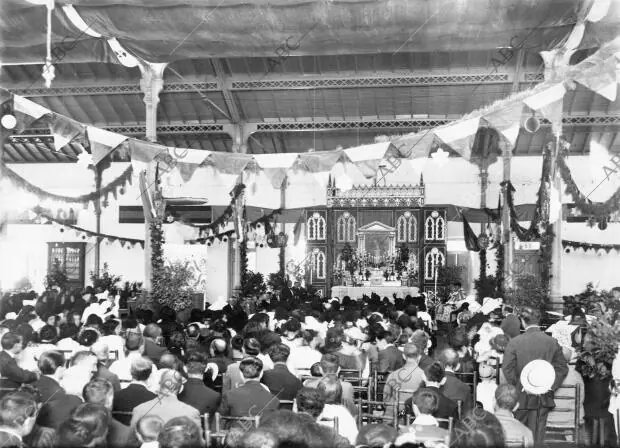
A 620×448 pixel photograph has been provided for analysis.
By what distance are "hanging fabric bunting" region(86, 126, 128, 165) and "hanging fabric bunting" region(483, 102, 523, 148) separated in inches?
198

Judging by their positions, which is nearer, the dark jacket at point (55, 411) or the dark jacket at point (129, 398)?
the dark jacket at point (55, 411)

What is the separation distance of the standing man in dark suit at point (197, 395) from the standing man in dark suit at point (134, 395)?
29 centimetres

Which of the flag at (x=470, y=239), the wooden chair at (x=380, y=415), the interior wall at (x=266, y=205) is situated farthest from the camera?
the interior wall at (x=266, y=205)

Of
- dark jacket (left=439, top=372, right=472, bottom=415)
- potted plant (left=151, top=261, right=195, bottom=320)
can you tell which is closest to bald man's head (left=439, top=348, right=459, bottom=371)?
dark jacket (left=439, top=372, right=472, bottom=415)

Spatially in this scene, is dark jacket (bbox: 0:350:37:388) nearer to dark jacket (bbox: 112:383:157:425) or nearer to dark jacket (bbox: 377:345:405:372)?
dark jacket (bbox: 112:383:157:425)

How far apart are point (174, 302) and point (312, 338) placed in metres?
8.19

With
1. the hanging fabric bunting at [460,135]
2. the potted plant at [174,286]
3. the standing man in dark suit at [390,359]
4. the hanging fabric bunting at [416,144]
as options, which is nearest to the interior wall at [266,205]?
the potted plant at [174,286]

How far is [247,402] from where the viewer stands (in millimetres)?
5012

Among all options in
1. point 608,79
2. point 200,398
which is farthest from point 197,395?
point 608,79

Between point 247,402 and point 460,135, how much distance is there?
5.71 m

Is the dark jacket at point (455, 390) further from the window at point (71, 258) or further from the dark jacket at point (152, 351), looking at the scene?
the window at point (71, 258)

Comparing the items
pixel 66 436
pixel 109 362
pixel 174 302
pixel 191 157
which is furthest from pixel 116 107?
pixel 66 436

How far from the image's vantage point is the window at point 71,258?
2312cm

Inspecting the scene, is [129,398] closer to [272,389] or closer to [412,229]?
[272,389]
